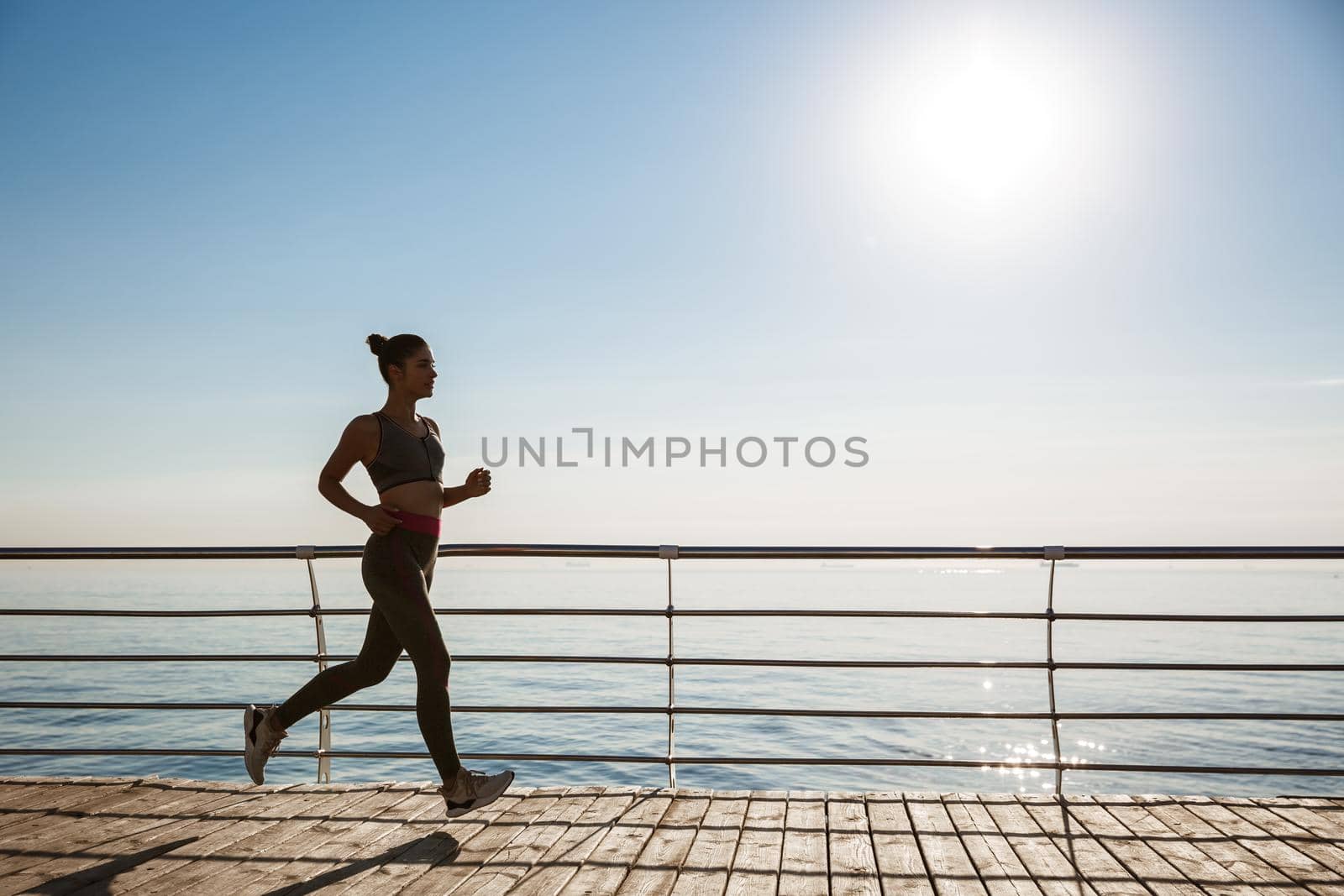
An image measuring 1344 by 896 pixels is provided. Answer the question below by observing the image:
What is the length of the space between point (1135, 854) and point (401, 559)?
2.74 metres

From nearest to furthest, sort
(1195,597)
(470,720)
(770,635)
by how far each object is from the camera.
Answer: (470,720) < (770,635) < (1195,597)

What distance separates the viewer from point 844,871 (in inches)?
120

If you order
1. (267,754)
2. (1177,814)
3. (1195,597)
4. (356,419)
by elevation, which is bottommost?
(1195,597)

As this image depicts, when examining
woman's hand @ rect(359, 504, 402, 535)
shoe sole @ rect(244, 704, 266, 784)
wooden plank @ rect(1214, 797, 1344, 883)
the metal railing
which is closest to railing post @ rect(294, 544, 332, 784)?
the metal railing

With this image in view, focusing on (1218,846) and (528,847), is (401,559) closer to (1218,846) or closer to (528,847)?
(528,847)

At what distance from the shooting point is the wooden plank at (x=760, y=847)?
291 centimetres

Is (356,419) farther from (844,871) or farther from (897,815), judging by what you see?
(897,815)

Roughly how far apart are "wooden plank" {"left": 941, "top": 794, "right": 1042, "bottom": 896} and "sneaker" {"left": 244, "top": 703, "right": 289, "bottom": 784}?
260cm

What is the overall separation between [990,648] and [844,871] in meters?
30.1

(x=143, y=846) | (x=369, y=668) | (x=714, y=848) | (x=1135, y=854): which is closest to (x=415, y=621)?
(x=369, y=668)

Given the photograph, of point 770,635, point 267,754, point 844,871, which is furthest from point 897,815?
point 770,635

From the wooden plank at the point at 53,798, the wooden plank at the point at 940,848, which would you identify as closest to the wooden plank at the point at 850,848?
the wooden plank at the point at 940,848

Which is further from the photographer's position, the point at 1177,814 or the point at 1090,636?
the point at 1090,636

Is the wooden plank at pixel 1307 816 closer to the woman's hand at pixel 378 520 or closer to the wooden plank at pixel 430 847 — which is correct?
the wooden plank at pixel 430 847
